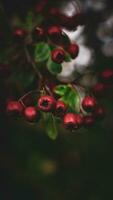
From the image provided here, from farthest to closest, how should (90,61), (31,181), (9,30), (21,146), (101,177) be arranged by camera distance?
(101,177)
(31,181)
(21,146)
(90,61)
(9,30)

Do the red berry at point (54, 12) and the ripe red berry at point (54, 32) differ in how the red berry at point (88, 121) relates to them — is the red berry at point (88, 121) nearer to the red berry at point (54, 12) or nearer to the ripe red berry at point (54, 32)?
the ripe red berry at point (54, 32)

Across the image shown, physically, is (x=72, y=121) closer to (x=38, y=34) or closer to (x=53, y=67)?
(x=53, y=67)

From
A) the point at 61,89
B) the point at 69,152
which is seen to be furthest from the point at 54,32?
the point at 69,152

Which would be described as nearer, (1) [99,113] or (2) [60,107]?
(2) [60,107]

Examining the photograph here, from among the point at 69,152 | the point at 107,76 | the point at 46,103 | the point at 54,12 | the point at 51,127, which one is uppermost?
the point at 54,12

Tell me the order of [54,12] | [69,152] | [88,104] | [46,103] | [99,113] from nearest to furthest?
1. [46,103]
2. [88,104]
3. [99,113]
4. [54,12]
5. [69,152]

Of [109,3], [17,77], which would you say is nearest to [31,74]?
[17,77]

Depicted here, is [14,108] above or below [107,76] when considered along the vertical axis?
below

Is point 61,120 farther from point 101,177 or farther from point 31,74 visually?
point 101,177
